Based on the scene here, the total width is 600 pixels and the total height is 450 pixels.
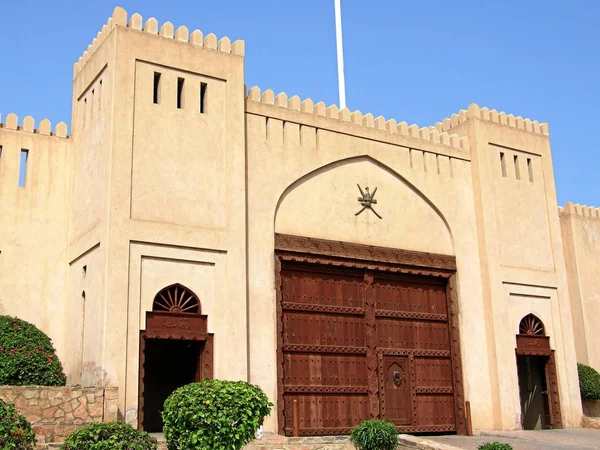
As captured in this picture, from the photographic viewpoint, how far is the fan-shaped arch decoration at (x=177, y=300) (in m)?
14.2

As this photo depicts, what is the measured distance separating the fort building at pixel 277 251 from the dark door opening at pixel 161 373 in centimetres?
4

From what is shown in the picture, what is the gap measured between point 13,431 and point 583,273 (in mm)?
17015

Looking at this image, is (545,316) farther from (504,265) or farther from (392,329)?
(392,329)

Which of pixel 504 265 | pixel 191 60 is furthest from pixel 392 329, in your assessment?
pixel 191 60

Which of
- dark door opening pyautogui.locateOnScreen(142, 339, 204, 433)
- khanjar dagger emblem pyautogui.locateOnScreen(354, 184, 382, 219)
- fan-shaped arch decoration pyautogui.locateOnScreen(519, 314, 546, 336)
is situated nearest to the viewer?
dark door opening pyautogui.locateOnScreen(142, 339, 204, 433)

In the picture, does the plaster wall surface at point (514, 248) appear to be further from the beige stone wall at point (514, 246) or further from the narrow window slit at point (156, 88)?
the narrow window slit at point (156, 88)

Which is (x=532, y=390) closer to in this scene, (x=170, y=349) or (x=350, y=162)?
(x=350, y=162)

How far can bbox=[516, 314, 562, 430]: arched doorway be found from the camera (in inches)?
738

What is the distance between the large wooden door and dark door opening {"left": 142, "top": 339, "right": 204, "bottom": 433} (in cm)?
204

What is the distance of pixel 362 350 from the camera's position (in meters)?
16.6

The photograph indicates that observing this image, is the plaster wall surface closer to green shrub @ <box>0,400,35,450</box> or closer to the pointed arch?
the pointed arch

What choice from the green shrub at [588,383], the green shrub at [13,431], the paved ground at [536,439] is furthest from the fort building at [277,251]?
the green shrub at [13,431]

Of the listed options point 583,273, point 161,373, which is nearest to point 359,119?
point 161,373

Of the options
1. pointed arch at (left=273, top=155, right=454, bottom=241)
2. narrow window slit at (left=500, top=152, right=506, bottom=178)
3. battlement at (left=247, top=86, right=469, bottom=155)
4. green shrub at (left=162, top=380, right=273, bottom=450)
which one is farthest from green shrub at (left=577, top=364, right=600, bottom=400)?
green shrub at (left=162, top=380, right=273, bottom=450)
